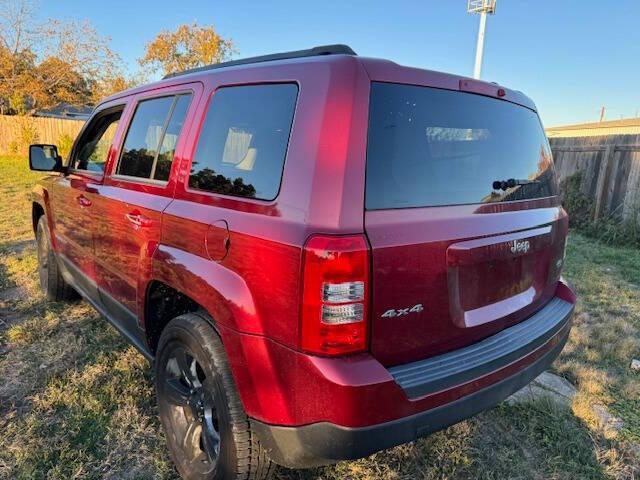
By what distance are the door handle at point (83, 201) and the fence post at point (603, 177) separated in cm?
926

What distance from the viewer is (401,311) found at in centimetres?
167

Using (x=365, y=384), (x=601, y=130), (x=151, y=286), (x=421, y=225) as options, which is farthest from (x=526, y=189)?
(x=601, y=130)

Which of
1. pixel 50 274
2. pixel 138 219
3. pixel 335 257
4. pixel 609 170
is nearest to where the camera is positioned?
pixel 335 257

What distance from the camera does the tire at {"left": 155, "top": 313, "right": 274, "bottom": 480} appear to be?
6.07 feet

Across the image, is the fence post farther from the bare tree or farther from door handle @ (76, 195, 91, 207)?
the bare tree

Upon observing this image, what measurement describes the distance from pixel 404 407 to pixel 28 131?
2527cm

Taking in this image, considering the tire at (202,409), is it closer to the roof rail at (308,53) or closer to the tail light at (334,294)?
the tail light at (334,294)

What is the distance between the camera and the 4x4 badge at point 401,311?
163cm

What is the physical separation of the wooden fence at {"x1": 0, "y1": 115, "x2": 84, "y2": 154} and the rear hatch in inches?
936

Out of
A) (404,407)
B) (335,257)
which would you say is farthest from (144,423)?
(335,257)

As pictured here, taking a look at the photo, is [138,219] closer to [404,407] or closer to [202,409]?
[202,409]

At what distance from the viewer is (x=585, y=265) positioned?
6.72 meters

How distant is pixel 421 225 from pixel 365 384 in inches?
23.9

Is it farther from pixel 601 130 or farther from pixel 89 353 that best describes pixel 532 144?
pixel 601 130
